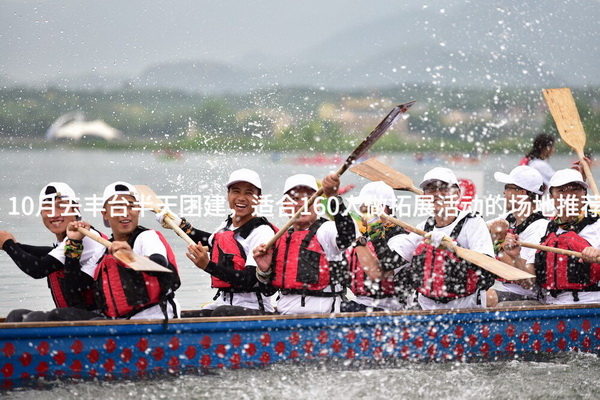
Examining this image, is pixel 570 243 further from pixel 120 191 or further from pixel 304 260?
pixel 120 191

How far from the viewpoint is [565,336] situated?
22.9ft

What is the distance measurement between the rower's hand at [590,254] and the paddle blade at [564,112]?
237 centimetres

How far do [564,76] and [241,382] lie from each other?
28.1 metres

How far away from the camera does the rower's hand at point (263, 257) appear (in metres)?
6.09

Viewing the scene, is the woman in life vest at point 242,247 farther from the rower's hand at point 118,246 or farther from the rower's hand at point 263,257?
the rower's hand at point 118,246

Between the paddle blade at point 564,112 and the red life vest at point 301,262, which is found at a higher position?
the paddle blade at point 564,112

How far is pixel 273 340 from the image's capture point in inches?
242

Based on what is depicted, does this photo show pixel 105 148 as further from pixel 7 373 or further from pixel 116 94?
pixel 7 373

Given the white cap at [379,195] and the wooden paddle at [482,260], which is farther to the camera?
the white cap at [379,195]

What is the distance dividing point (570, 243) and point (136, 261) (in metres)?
3.23

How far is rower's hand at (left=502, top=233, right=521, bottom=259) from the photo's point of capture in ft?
23.2

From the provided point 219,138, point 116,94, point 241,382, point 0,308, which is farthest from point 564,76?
point 241,382

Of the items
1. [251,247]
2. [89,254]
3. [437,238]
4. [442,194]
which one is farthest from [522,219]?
[89,254]

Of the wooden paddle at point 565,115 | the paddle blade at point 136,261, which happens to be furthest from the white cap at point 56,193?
the wooden paddle at point 565,115
